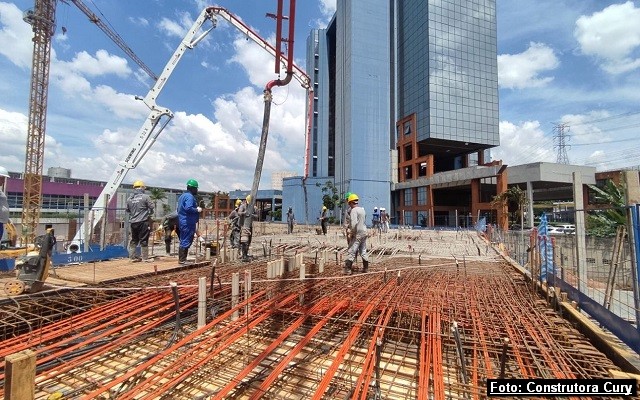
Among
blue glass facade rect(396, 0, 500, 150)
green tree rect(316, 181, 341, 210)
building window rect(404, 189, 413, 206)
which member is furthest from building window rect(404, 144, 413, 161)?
green tree rect(316, 181, 341, 210)

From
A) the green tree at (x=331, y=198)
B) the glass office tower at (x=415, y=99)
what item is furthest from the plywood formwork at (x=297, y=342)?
the green tree at (x=331, y=198)

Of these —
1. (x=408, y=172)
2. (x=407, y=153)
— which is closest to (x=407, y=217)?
(x=408, y=172)

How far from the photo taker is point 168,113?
16641mm

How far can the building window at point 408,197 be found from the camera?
39031 millimetres

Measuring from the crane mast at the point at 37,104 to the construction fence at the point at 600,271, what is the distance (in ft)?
105

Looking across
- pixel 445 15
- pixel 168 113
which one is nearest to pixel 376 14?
pixel 445 15

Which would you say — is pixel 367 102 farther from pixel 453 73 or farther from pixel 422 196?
pixel 422 196

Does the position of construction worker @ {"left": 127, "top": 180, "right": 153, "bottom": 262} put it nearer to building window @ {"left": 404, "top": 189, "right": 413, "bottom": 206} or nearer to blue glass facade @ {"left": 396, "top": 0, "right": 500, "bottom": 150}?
building window @ {"left": 404, "top": 189, "right": 413, "bottom": 206}

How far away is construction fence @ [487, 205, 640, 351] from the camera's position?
2.82 m

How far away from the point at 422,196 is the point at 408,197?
2.75 meters

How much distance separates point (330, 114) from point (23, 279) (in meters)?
49.5

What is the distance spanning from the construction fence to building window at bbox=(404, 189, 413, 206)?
33.5m

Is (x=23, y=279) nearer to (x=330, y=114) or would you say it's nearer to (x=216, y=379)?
(x=216, y=379)

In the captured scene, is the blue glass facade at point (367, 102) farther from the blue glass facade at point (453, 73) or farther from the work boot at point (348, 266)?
the work boot at point (348, 266)
